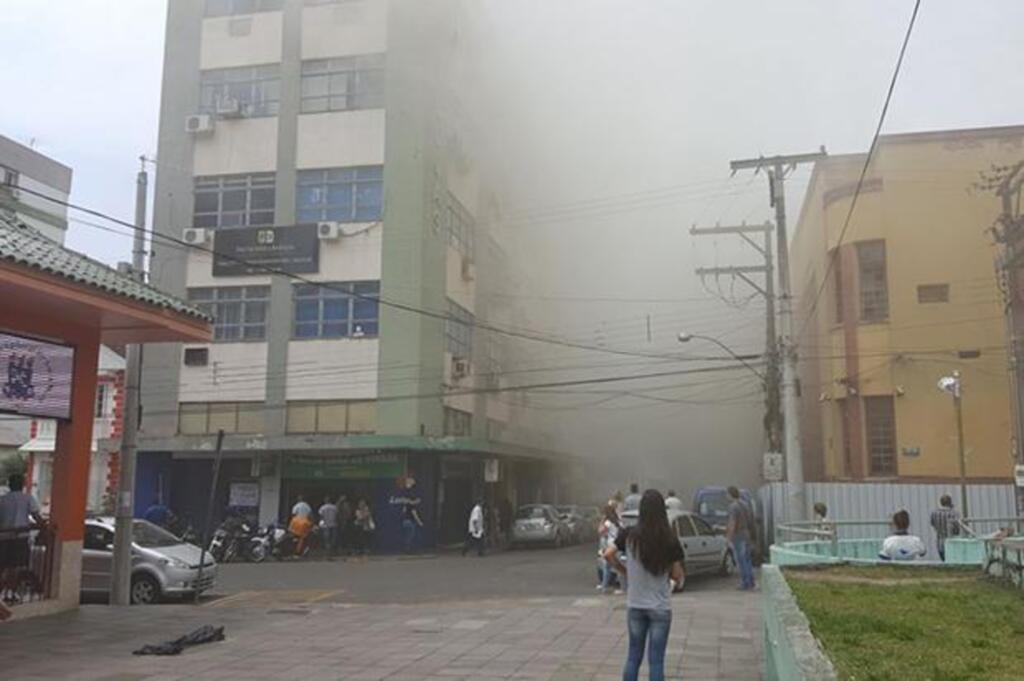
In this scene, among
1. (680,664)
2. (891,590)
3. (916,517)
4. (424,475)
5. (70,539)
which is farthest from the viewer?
(424,475)

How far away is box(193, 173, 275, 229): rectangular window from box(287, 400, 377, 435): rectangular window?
5767mm

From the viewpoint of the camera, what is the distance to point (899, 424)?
22.9 meters

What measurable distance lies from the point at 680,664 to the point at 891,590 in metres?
1.78

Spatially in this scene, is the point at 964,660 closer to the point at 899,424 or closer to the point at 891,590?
the point at 891,590

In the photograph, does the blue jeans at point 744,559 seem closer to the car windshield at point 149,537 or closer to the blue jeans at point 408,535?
the car windshield at point 149,537

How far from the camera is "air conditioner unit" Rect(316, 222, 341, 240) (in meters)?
27.0

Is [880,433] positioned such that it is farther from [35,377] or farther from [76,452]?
[35,377]

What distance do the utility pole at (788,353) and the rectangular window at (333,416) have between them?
39.9 feet

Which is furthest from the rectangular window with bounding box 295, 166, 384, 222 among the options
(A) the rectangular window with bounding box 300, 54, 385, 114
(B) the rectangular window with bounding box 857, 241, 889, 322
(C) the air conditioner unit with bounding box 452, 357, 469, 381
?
(B) the rectangular window with bounding box 857, 241, 889, 322

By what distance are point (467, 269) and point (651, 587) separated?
25.1m

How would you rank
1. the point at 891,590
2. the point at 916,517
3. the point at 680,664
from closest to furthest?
the point at 891,590, the point at 680,664, the point at 916,517

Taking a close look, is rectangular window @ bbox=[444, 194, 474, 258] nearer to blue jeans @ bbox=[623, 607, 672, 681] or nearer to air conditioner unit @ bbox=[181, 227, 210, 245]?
air conditioner unit @ bbox=[181, 227, 210, 245]

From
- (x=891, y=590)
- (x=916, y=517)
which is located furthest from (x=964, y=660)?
(x=916, y=517)

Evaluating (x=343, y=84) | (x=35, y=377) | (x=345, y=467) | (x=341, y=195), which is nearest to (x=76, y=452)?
(x=35, y=377)
